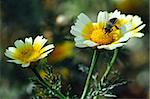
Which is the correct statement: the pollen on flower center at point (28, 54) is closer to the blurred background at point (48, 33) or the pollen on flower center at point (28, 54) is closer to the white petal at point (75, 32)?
the white petal at point (75, 32)

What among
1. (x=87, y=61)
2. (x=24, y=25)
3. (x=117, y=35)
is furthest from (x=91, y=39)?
(x=87, y=61)

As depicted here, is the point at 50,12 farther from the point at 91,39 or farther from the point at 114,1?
the point at 91,39

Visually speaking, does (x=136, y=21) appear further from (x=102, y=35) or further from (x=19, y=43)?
(x=19, y=43)

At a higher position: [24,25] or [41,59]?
[24,25]

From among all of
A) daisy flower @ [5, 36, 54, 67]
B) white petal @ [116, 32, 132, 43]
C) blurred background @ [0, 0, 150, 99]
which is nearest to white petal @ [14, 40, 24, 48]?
daisy flower @ [5, 36, 54, 67]

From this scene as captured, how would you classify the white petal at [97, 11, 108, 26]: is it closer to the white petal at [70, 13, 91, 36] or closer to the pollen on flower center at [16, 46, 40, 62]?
the white petal at [70, 13, 91, 36]

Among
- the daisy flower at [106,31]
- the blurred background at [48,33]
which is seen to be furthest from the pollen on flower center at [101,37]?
the blurred background at [48,33]

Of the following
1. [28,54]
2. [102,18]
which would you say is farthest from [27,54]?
[102,18]
